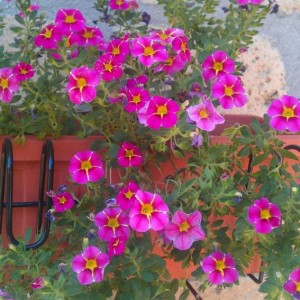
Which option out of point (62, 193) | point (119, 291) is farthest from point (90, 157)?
point (119, 291)

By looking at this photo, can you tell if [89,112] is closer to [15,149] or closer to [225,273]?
[15,149]

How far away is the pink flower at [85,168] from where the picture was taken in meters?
0.94

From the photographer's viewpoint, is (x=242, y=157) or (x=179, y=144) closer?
(x=179, y=144)

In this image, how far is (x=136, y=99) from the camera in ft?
3.12

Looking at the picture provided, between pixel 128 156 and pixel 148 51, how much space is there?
17 centimetres

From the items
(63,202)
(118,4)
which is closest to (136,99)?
(63,202)

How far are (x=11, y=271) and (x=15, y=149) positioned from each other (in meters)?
0.20

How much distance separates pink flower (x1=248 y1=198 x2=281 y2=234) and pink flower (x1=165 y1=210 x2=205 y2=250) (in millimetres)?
80

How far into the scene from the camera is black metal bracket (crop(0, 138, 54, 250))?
99 cm

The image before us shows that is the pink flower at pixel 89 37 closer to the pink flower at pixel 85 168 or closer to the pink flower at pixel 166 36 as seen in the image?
the pink flower at pixel 166 36

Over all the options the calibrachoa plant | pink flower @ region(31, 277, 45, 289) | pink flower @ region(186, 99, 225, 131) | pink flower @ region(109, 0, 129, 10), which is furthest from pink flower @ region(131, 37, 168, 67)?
pink flower @ region(31, 277, 45, 289)

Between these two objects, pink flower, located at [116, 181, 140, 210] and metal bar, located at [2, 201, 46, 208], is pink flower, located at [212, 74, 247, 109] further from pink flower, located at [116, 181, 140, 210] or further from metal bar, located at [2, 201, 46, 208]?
metal bar, located at [2, 201, 46, 208]

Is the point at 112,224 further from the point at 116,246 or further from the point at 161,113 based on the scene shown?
the point at 161,113

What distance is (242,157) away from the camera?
1.07 metres
